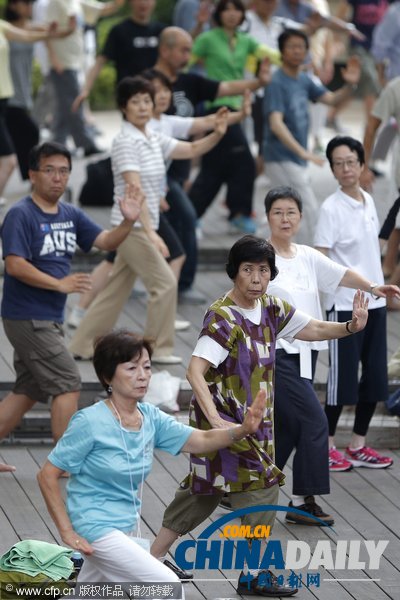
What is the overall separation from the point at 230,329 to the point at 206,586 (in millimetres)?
1215

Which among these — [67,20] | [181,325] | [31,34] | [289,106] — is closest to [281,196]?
[181,325]

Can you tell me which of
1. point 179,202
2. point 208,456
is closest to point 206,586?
point 208,456

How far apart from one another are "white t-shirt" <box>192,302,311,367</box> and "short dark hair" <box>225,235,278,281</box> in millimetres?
194

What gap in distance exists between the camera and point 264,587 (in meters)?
6.75

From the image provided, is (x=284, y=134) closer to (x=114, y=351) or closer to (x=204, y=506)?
(x=204, y=506)

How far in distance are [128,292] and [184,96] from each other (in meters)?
2.26

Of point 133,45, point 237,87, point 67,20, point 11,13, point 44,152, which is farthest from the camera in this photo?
point 67,20

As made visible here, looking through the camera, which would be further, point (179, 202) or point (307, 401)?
point (179, 202)

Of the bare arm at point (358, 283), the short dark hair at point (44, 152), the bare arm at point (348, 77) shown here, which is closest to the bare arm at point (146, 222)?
the short dark hair at point (44, 152)

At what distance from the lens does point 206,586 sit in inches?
272

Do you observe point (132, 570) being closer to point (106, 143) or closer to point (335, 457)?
point (335, 457)

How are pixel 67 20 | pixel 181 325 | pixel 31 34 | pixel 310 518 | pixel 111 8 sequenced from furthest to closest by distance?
pixel 67 20 < pixel 111 8 < pixel 31 34 < pixel 181 325 < pixel 310 518

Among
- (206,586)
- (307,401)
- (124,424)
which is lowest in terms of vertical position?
(206,586)

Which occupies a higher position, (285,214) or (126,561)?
(285,214)
